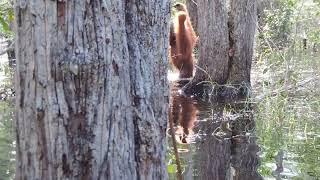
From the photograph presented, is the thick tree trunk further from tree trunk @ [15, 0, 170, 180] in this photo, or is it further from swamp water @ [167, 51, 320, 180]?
tree trunk @ [15, 0, 170, 180]

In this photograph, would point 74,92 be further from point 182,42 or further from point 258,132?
point 182,42

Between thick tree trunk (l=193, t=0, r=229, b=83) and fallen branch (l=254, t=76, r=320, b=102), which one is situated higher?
thick tree trunk (l=193, t=0, r=229, b=83)

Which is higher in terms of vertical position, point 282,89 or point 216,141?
point 282,89

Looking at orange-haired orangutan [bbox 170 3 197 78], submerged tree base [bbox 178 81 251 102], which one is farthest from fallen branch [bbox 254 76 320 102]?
orange-haired orangutan [bbox 170 3 197 78]

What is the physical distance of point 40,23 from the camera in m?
1.86

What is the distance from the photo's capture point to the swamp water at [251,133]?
5.81 meters

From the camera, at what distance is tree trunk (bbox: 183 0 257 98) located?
9703mm

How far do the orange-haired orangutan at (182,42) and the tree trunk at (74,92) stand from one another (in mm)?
8781

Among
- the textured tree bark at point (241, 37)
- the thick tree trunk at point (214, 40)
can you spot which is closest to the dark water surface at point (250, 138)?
the thick tree trunk at point (214, 40)

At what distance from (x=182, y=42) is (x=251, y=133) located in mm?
4258

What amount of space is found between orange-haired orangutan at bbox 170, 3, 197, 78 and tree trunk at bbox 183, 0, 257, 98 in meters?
0.94

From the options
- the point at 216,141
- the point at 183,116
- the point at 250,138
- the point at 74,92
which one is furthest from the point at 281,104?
the point at 74,92

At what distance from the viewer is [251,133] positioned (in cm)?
718

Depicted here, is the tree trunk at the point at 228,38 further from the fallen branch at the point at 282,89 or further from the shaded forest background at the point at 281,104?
the fallen branch at the point at 282,89
